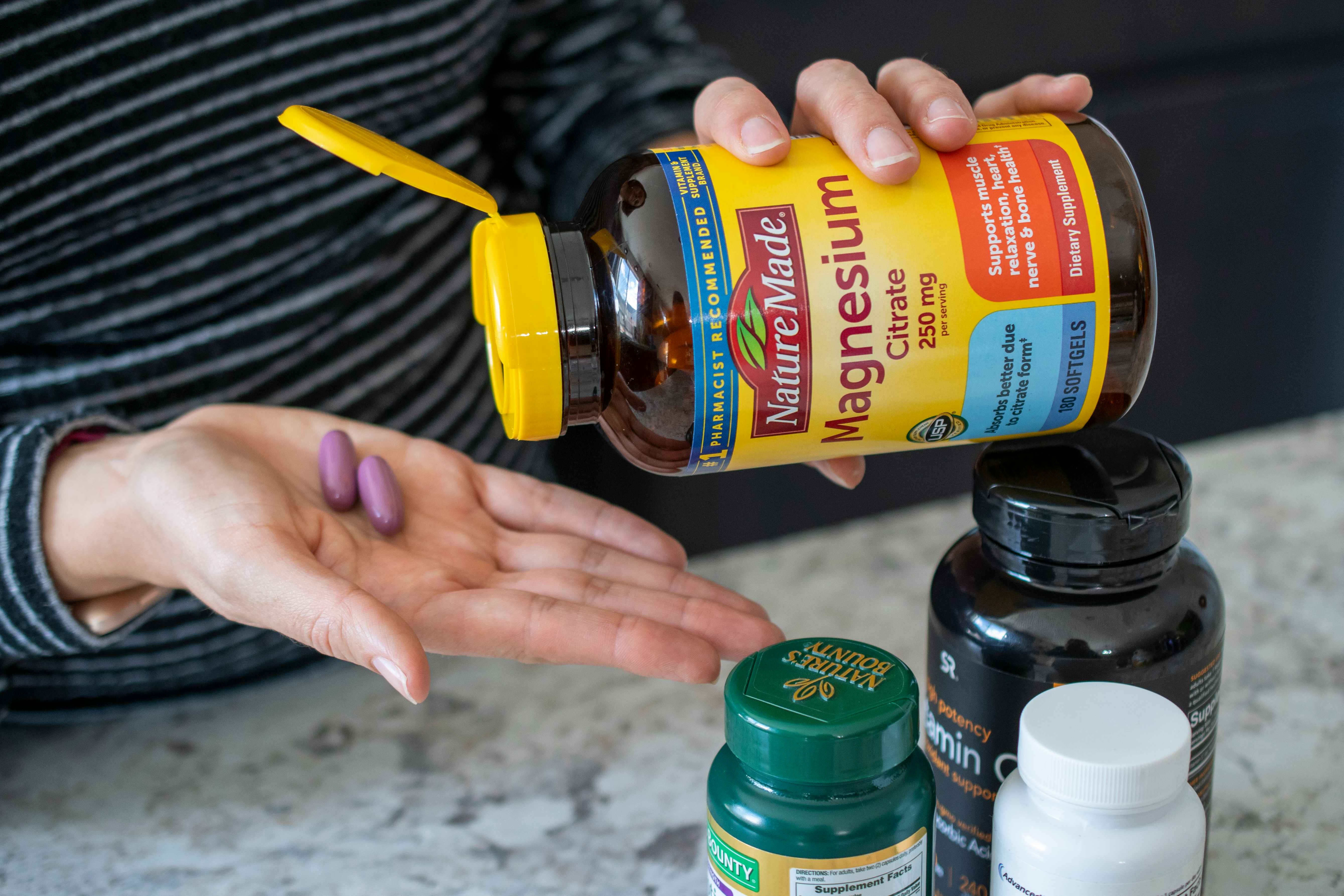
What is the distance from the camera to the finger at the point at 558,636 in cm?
55

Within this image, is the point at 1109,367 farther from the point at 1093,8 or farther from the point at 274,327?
the point at 1093,8

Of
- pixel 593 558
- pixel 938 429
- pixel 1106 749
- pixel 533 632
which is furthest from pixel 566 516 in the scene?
pixel 1106 749

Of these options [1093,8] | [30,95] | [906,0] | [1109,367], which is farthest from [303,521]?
[1093,8]

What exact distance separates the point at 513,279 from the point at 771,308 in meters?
0.13

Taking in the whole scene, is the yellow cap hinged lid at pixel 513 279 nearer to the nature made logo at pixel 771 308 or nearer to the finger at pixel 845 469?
the nature made logo at pixel 771 308

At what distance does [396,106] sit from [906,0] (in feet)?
2.79

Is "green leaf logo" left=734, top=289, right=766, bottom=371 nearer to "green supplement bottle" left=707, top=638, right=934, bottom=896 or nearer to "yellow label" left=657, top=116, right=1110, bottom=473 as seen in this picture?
"yellow label" left=657, top=116, right=1110, bottom=473

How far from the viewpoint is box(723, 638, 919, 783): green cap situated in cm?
45

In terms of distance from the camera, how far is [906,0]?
1.47 metres

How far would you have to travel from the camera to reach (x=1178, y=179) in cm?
170

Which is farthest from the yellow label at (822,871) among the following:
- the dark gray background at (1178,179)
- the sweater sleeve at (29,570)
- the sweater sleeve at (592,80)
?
the dark gray background at (1178,179)

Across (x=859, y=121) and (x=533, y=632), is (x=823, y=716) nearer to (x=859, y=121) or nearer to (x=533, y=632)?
(x=533, y=632)

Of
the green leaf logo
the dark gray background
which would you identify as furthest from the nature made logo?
the dark gray background

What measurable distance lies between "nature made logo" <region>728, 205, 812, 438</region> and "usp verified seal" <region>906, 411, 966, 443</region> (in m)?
0.07
